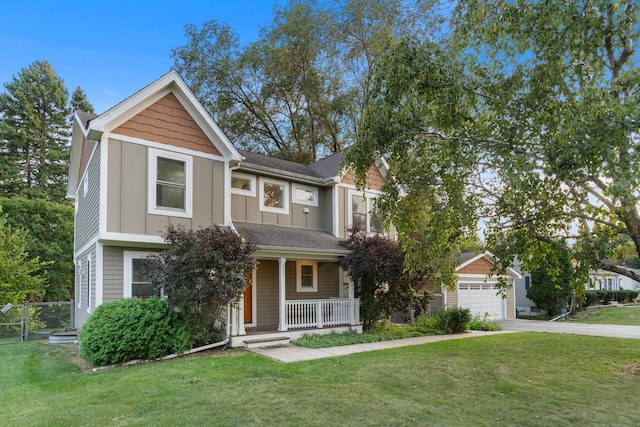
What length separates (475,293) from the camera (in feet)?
66.3

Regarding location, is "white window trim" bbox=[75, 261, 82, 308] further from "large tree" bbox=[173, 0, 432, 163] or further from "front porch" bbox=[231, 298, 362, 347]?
"large tree" bbox=[173, 0, 432, 163]

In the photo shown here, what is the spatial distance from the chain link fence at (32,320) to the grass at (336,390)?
4.06m

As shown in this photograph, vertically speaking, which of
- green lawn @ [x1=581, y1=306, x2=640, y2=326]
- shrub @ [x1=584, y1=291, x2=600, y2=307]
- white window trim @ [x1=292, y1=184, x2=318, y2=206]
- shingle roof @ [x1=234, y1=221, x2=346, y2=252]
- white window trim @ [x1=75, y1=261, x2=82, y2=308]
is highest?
white window trim @ [x1=292, y1=184, x2=318, y2=206]

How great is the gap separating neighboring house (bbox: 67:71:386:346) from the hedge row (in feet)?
62.4

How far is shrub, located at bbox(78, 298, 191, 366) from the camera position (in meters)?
8.61

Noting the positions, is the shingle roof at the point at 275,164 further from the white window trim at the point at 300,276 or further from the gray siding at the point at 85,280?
the gray siding at the point at 85,280

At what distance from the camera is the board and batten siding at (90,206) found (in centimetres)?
1079

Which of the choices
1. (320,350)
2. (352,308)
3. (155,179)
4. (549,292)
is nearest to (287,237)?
(352,308)

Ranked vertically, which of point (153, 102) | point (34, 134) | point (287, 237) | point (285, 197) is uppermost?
point (34, 134)

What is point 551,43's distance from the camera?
7195 mm

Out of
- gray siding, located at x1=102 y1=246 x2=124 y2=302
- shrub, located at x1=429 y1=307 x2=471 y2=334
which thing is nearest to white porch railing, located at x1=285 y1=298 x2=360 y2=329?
shrub, located at x1=429 y1=307 x2=471 y2=334

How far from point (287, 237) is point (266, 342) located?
10.6 ft

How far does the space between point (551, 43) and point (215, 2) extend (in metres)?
18.0

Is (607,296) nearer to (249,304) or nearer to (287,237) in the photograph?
(287,237)
